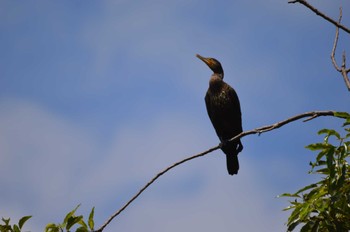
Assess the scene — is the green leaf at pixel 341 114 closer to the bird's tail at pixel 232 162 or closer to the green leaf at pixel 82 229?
the green leaf at pixel 82 229

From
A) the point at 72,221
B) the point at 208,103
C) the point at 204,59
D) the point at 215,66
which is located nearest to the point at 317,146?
the point at 72,221

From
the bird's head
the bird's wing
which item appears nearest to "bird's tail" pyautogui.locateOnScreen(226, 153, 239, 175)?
the bird's wing

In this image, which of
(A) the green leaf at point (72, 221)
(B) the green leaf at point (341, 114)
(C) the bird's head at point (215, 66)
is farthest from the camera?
(C) the bird's head at point (215, 66)

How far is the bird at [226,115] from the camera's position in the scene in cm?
649

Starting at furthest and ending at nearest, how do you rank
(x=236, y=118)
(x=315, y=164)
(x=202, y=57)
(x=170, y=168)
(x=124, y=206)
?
1. (x=202, y=57)
2. (x=236, y=118)
3. (x=315, y=164)
4. (x=170, y=168)
5. (x=124, y=206)

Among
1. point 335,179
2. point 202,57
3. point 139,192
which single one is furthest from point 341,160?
point 202,57

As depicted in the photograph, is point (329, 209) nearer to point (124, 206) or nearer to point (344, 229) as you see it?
point (344, 229)

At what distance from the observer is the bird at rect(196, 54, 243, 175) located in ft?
21.3

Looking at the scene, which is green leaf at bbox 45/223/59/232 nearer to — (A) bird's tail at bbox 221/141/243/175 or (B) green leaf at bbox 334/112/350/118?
(B) green leaf at bbox 334/112/350/118

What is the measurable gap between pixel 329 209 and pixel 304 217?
18 cm

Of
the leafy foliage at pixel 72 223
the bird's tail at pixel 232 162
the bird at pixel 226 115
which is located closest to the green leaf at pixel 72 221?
the leafy foliage at pixel 72 223

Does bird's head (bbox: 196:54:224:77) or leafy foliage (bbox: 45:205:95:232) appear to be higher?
bird's head (bbox: 196:54:224:77)

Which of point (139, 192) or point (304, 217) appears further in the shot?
point (304, 217)

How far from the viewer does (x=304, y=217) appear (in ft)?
10.3
